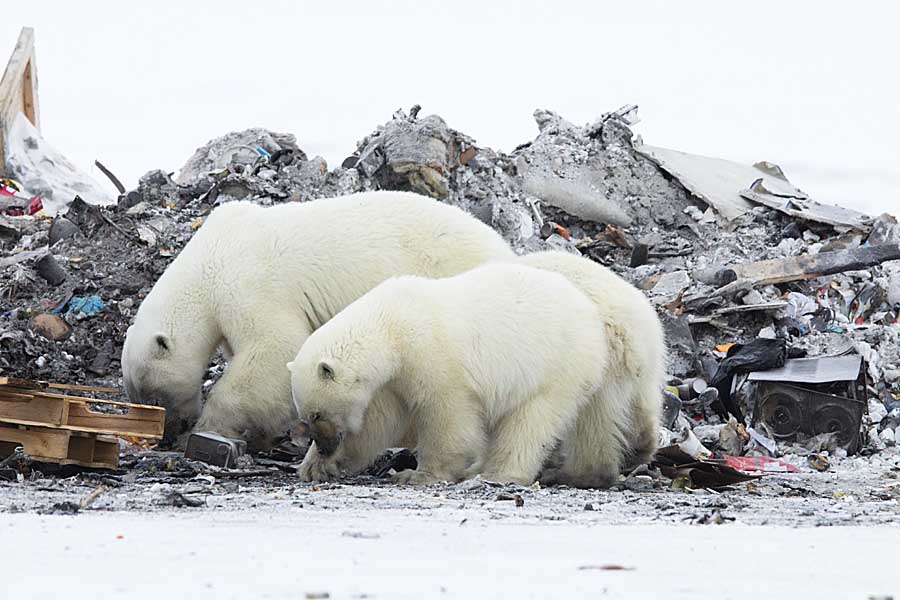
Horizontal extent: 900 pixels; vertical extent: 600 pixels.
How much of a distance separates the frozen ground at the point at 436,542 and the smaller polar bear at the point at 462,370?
1.45ft

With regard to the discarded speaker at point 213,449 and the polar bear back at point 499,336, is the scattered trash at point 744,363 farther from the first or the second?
the discarded speaker at point 213,449

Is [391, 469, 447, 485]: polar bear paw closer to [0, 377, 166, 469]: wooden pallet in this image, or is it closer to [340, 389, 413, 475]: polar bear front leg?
[340, 389, 413, 475]: polar bear front leg

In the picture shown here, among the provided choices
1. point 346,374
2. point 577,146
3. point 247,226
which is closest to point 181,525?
point 346,374

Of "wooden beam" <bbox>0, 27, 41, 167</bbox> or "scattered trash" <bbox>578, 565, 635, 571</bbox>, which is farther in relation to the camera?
"wooden beam" <bbox>0, 27, 41, 167</bbox>

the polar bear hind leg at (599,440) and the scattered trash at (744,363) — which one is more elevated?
the scattered trash at (744,363)

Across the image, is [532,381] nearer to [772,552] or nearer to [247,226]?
[247,226]

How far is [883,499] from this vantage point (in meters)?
6.86

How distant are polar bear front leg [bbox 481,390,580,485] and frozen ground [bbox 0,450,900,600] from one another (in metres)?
0.41

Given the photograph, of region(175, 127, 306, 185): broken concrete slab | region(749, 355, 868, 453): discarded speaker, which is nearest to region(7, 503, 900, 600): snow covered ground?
region(749, 355, 868, 453): discarded speaker

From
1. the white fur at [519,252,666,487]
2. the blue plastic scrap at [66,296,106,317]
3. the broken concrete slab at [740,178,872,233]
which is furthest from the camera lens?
the broken concrete slab at [740,178,872,233]

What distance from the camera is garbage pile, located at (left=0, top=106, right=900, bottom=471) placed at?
978 cm

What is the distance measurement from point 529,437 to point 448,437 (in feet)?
1.53

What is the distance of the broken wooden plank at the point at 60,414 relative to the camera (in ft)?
22.3

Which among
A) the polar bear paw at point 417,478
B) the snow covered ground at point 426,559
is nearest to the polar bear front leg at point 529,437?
the polar bear paw at point 417,478
